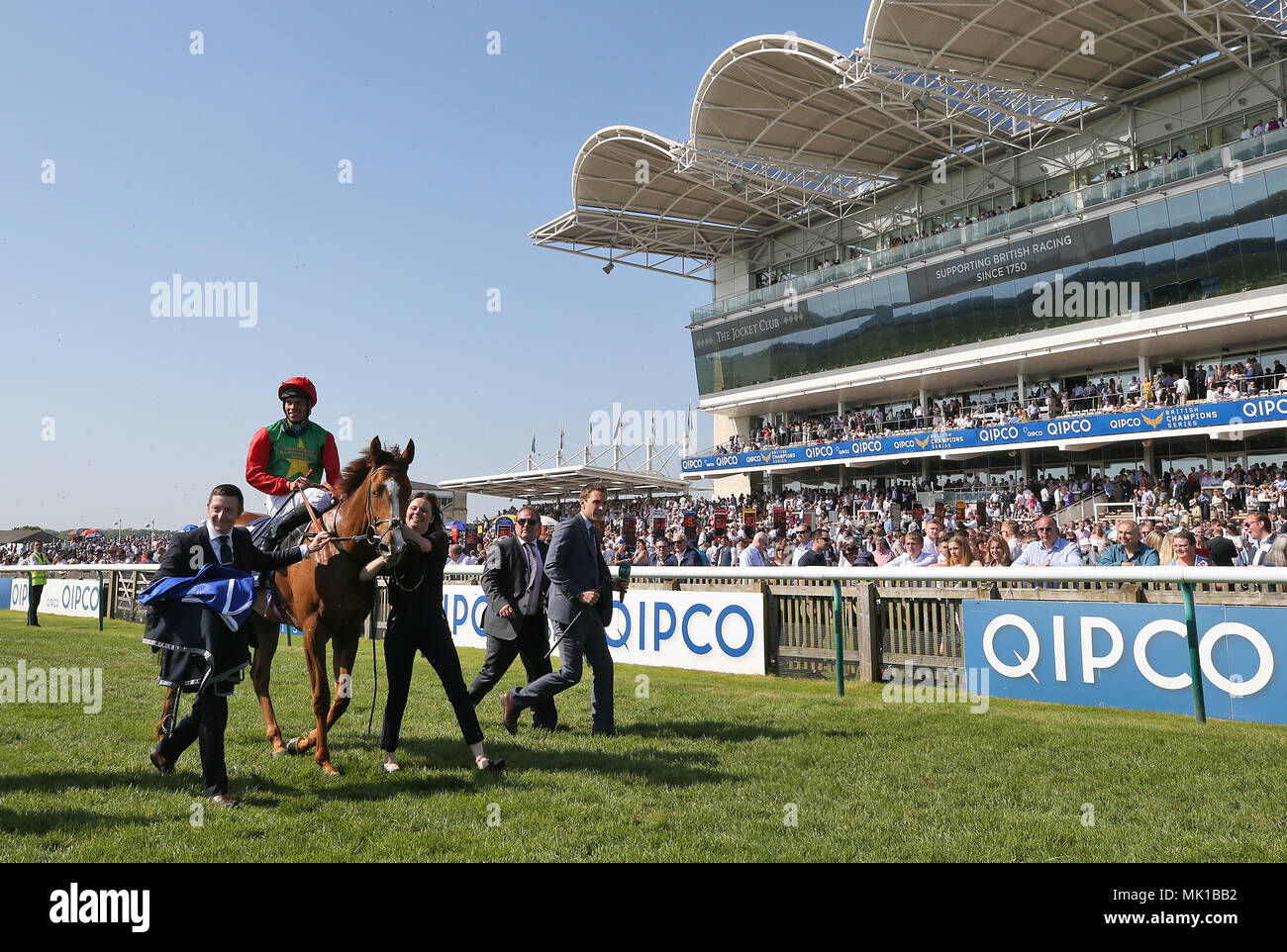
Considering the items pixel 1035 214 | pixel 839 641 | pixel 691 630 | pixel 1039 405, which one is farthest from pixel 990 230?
pixel 839 641

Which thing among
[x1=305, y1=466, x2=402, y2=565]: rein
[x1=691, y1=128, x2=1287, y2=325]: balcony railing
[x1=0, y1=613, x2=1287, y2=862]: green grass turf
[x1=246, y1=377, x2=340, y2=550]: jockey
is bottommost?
[x1=0, y1=613, x2=1287, y2=862]: green grass turf

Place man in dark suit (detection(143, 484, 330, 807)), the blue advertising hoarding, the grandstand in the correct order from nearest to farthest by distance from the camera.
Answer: man in dark suit (detection(143, 484, 330, 807)), the blue advertising hoarding, the grandstand

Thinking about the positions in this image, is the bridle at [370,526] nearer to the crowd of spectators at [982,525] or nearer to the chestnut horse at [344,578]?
the chestnut horse at [344,578]

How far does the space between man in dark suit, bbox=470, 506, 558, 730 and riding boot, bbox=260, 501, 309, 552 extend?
1.38 metres

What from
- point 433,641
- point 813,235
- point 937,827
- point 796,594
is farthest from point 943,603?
point 813,235

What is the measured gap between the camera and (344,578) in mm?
5426

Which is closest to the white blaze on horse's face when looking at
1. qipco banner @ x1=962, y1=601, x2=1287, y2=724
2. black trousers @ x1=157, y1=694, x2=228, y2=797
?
black trousers @ x1=157, y1=694, x2=228, y2=797

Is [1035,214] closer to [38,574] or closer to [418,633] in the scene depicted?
[38,574]

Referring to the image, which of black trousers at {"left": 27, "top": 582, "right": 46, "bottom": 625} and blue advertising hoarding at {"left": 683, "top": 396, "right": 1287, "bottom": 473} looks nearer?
black trousers at {"left": 27, "top": 582, "right": 46, "bottom": 625}

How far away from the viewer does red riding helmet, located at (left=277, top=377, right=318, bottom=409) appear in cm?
638

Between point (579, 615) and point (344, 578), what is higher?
point (344, 578)

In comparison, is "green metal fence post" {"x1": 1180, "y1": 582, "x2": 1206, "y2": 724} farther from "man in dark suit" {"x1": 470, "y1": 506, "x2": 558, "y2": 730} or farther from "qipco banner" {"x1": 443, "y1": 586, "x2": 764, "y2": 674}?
"man in dark suit" {"x1": 470, "y1": 506, "x2": 558, "y2": 730}

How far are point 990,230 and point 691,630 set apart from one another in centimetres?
2663

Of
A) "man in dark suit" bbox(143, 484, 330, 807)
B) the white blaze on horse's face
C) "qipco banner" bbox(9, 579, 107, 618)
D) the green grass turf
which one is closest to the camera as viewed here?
the green grass turf
